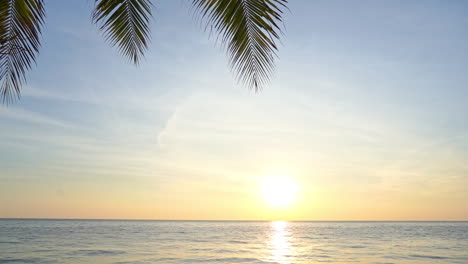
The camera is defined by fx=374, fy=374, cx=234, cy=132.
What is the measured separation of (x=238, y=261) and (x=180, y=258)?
10.6 feet

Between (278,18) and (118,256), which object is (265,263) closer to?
(118,256)

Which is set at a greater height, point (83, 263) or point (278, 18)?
point (278, 18)

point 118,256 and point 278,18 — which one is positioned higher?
point 278,18

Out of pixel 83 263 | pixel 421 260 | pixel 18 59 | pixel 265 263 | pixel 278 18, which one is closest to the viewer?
pixel 278 18

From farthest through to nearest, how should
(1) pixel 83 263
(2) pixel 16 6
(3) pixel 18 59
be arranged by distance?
(1) pixel 83 263 < (3) pixel 18 59 < (2) pixel 16 6

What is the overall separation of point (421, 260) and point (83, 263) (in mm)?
17678

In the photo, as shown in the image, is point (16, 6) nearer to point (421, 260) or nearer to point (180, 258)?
point (180, 258)

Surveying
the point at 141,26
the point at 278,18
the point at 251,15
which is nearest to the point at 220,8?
the point at 251,15

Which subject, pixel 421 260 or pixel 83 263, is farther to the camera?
pixel 421 260

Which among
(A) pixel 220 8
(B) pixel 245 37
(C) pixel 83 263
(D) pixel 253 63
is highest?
(A) pixel 220 8

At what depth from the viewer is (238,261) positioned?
19.6 meters

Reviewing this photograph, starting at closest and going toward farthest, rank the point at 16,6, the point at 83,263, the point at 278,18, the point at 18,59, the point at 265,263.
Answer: the point at 278,18 < the point at 16,6 < the point at 18,59 < the point at 83,263 < the point at 265,263

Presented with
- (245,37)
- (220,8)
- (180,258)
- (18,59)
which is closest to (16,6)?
(18,59)

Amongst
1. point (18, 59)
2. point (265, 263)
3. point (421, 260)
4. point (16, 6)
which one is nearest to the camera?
point (16, 6)
